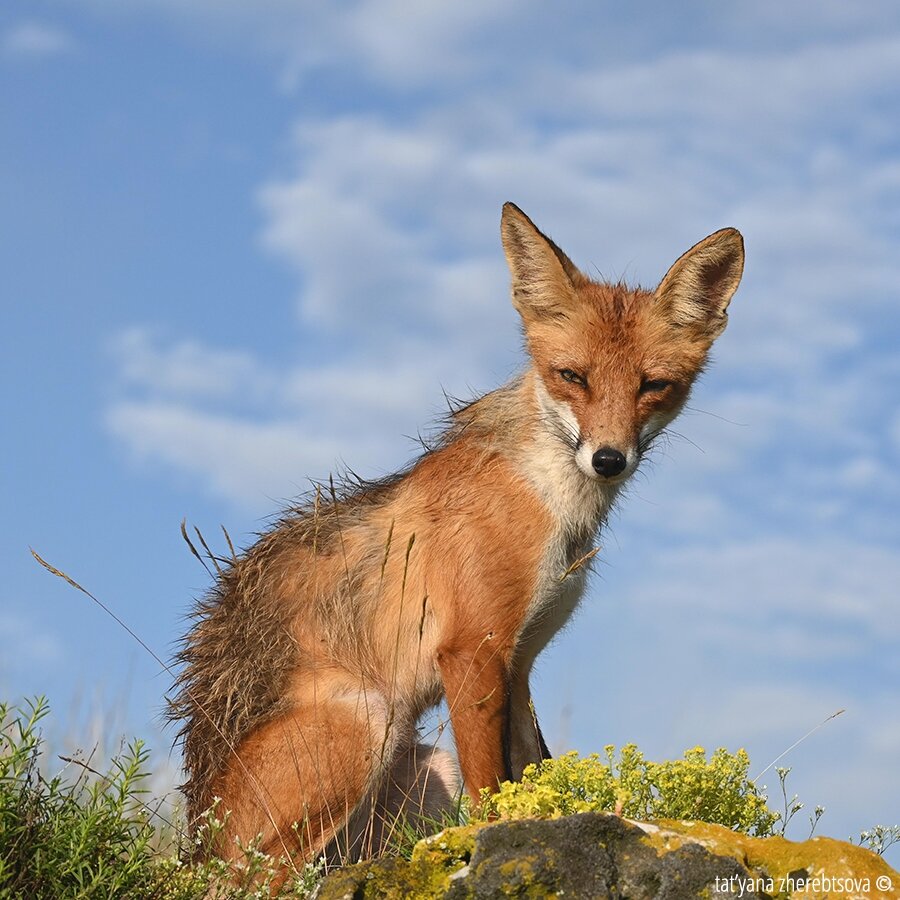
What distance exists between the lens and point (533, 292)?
726 cm

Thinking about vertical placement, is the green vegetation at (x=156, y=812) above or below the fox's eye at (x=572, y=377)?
below

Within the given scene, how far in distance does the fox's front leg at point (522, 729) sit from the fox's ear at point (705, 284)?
2.59 metres

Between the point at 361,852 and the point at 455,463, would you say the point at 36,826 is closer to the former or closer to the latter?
the point at 361,852

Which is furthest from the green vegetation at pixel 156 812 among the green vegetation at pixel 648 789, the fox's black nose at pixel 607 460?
the fox's black nose at pixel 607 460

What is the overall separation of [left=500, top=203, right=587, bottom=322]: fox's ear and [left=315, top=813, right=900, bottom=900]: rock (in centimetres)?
386

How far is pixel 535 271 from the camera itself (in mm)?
7223

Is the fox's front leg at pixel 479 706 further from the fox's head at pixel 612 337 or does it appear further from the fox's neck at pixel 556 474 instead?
the fox's head at pixel 612 337

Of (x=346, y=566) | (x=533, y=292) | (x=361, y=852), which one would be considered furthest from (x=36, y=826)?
(x=533, y=292)

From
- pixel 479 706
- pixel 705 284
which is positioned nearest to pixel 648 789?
pixel 479 706

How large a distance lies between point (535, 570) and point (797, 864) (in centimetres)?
275

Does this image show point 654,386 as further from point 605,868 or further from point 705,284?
point 605,868

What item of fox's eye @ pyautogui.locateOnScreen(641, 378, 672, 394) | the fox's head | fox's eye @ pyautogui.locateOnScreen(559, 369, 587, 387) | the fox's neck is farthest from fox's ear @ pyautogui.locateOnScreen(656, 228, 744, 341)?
the fox's neck

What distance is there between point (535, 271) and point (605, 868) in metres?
4.25

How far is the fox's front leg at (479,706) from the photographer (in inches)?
245
